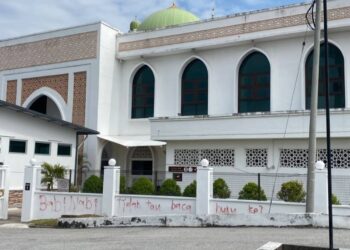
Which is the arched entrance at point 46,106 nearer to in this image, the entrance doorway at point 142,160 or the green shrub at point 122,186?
the entrance doorway at point 142,160

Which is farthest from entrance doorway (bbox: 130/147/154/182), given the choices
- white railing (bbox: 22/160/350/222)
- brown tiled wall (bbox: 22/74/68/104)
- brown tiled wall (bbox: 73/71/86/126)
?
white railing (bbox: 22/160/350/222)

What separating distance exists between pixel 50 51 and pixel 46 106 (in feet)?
12.4

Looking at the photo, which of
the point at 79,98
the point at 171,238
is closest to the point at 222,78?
the point at 79,98

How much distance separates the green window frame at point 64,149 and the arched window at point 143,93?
3.83m

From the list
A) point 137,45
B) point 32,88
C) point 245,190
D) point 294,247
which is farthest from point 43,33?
point 294,247

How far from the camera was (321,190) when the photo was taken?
11.7 metres

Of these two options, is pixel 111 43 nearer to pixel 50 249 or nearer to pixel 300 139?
pixel 300 139

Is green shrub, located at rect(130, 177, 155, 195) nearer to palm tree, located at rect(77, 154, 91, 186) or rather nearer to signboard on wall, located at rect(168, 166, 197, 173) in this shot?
signboard on wall, located at rect(168, 166, 197, 173)

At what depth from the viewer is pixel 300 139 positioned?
17922 millimetres

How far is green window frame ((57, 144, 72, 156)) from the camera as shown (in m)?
21.8

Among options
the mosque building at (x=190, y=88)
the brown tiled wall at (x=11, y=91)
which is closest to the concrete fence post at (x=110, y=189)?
the mosque building at (x=190, y=88)

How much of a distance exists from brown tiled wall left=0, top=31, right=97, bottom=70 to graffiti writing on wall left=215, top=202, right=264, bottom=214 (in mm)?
13005

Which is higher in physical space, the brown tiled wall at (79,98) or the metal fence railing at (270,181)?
the brown tiled wall at (79,98)

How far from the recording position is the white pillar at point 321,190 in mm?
11602
